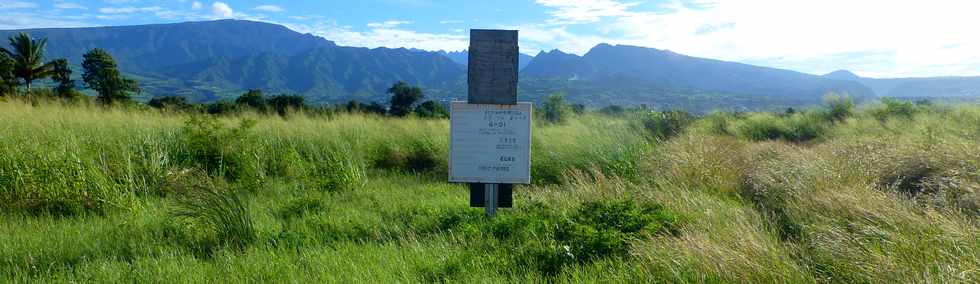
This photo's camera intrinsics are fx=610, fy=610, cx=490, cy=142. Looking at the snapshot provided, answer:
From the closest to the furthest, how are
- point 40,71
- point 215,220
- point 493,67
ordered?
point 215,220
point 493,67
point 40,71

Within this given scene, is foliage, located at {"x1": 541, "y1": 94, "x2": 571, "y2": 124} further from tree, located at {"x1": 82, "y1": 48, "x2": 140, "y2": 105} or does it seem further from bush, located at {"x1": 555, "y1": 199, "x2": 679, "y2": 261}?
tree, located at {"x1": 82, "y1": 48, "x2": 140, "y2": 105}

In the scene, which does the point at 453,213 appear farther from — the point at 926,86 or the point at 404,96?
the point at 926,86

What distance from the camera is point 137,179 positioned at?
668 cm

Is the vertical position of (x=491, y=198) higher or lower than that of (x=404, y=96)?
lower

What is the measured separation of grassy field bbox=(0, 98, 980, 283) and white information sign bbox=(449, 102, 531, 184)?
1.18 feet

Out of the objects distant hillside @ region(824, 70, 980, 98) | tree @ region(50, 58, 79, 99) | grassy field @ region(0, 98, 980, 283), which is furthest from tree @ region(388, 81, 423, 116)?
distant hillside @ region(824, 70, 980, 98)

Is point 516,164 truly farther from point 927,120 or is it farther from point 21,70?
point 21,70

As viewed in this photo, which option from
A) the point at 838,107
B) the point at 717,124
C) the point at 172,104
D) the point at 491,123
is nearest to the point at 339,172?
the point at 491,123

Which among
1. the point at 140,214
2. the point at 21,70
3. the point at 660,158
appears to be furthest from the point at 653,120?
the point at 21,70

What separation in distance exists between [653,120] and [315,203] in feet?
32.2

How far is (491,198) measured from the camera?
5430mm

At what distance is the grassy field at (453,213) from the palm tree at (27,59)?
29.1 metres

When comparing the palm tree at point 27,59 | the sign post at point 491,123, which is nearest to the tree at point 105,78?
the palm tree at point 27,59

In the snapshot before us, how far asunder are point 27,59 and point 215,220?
3683 cm
